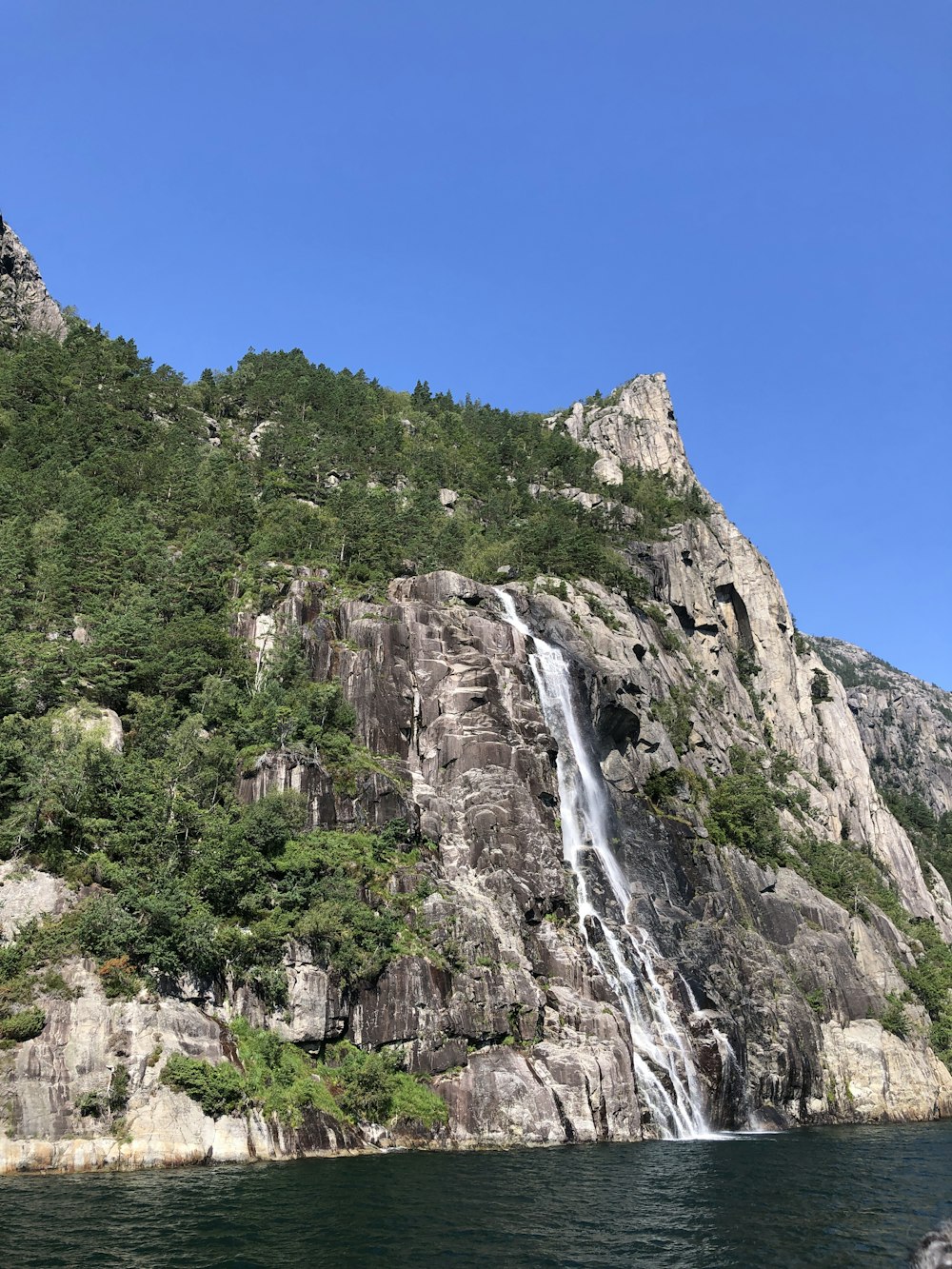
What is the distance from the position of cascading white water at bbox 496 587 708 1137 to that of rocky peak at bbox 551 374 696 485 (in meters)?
68.1

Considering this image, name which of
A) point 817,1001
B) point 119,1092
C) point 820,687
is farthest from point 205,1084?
point 820,687

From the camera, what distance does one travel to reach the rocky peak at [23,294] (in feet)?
355

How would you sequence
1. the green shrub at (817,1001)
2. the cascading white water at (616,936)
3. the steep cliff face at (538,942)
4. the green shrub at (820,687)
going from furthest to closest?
the green shrub at (820,687), the green shrub at (817,1001), the cascading white water at (616,936), the steep cliff face at (538,942)

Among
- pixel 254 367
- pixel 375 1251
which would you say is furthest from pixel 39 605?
pixel 254 367

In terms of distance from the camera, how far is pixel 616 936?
173 ft

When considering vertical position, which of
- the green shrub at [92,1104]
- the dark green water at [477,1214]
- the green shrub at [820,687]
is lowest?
the dark green water at [477,1214]

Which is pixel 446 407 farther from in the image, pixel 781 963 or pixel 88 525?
pixel 781 963

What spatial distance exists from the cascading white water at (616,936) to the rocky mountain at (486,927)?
212 millimetres

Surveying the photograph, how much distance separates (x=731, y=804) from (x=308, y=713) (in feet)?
123

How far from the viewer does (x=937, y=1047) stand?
71125 mm

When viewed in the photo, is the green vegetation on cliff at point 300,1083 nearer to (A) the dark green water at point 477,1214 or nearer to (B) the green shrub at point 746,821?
(A) the dark green water at point 477,1214

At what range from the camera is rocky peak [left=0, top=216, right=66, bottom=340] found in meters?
108

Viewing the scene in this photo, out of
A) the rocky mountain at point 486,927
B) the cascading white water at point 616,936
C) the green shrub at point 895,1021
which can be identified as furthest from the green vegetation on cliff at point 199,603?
the green shrub at point 895,1021

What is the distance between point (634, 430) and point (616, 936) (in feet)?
328
